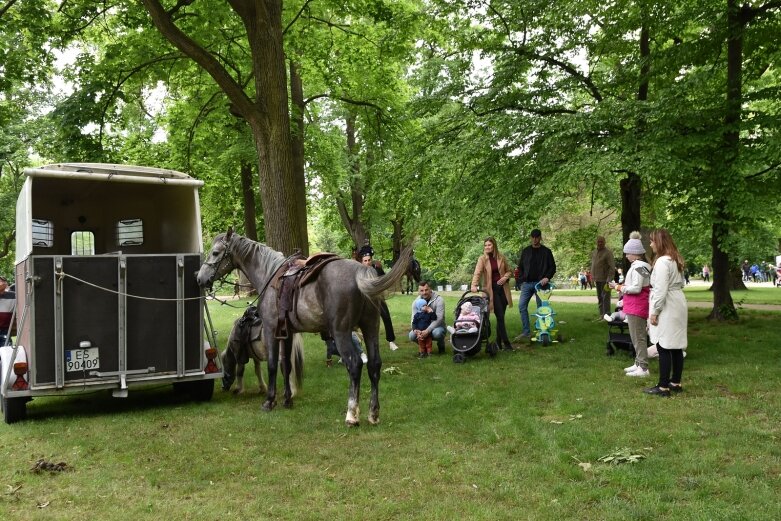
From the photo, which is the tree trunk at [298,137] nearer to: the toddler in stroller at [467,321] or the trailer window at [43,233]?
the toddler in stroller at [467,321]

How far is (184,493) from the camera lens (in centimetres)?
466

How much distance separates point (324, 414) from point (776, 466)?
4.41m

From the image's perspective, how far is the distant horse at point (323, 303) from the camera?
21.5ft

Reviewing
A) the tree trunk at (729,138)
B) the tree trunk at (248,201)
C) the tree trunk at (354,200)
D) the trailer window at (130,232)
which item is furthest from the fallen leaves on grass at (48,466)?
the tree trunk at (354,200)

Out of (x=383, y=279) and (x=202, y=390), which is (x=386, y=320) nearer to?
(x=202, y=390)

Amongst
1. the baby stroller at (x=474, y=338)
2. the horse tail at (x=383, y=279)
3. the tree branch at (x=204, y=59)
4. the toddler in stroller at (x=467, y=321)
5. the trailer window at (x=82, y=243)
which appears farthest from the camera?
the toddler in stroller at (x=467, y=321)

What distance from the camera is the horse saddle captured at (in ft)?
23.1

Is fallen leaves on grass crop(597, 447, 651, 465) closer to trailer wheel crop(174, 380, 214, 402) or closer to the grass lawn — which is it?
trailer wheel crop(174, 380, 214, 402)

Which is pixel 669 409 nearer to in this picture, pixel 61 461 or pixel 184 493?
Answer: pixel 184 493

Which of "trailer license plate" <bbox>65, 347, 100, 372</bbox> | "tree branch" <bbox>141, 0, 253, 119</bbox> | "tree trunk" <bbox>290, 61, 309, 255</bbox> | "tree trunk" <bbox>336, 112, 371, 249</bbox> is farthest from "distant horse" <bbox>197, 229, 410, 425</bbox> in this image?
"tree trunk" <bbox>336, 112, 371, 249</bbox>

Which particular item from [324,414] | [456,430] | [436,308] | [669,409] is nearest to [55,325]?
[324,414]

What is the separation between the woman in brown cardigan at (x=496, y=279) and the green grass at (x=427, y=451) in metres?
2.14

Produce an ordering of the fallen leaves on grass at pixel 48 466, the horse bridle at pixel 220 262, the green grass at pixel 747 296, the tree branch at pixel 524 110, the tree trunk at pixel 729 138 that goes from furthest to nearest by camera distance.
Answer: the green grass at pixel 747 296 < the tree branch at pixel 524 110 < the tree trunk at pixel 729 138 < the horse bridle at pixel 220 262 < the fallen leaves on grass at pixel 48 466

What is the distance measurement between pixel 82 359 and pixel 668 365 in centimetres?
685
